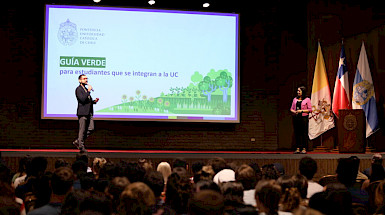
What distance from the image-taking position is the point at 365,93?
349 inches

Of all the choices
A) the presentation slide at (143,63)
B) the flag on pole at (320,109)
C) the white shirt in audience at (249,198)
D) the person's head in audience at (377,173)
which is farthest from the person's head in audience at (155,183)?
the flag on pole at (320,109)

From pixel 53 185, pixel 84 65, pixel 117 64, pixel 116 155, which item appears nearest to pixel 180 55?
pixel 117 64

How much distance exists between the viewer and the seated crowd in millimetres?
2289

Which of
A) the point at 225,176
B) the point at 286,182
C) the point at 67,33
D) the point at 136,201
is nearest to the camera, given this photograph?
the point at 136,201

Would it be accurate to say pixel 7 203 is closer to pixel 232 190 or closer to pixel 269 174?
pixel 232 190

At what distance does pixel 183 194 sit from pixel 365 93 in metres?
6.90

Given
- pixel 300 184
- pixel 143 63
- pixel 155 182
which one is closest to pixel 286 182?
pixel 300 184

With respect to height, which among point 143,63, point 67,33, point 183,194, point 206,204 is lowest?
point 183,194

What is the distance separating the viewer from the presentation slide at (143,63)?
340 inches

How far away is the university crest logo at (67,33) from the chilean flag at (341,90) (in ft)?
16.5

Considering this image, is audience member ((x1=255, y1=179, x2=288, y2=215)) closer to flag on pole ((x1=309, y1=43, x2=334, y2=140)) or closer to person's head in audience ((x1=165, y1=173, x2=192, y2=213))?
person's head in audience ((x1=165, y1=173, x2=192, y2=213))

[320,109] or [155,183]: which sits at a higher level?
[320,109]

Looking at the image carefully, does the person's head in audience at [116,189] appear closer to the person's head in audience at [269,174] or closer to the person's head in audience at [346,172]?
the person's head in audience at [269,174]

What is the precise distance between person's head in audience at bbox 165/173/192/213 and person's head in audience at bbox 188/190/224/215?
2.77 ft
